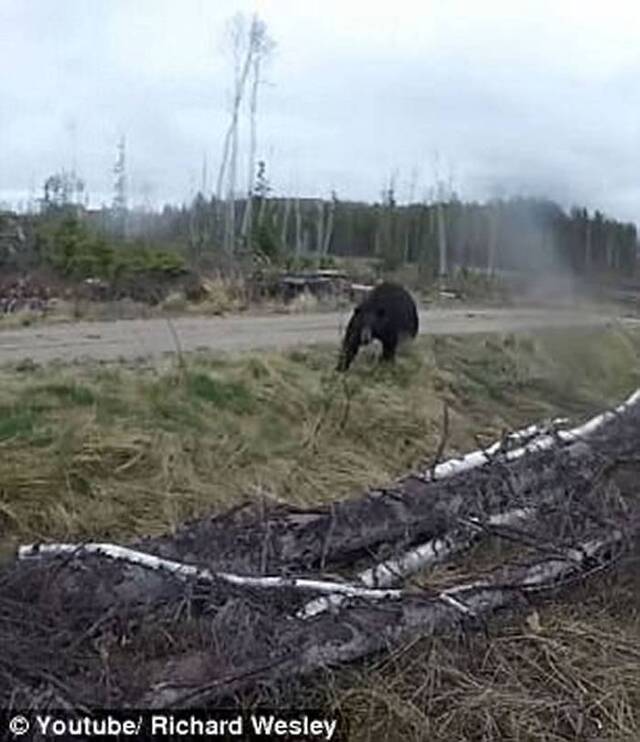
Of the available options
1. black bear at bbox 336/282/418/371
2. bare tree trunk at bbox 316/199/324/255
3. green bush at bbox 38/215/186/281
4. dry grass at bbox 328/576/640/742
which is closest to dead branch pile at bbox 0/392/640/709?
dry grass at bbox 328/576/640/742

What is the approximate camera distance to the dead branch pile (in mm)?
4641

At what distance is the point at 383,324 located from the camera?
1334 centimetres

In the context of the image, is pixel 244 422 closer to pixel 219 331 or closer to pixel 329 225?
pixel 219 331

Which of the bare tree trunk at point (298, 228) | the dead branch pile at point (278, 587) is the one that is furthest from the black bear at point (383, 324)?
the bare tree trunk at point (298, 228)

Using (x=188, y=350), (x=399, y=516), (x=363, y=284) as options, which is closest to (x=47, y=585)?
(x=399, y=516)

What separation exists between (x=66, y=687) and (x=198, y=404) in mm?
5356

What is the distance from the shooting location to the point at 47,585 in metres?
5.06

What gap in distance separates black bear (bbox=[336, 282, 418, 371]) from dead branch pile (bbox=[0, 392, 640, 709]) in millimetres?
5708

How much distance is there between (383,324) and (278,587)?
827cm

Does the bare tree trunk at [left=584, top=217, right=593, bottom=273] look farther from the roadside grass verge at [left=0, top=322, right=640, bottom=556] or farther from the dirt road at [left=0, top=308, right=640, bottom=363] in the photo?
the roadside grass verge at [left=0, top=322, right=640, bottom=556]

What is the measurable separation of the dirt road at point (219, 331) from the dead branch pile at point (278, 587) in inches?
Answer: 172

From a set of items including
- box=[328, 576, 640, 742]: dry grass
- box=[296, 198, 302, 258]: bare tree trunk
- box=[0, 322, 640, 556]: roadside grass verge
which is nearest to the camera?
box=[328, 576, 640, 742]: dry grass

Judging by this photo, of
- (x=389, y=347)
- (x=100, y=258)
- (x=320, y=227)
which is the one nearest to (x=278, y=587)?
(x=389, y=347)

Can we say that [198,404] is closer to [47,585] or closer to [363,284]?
[47,585]
